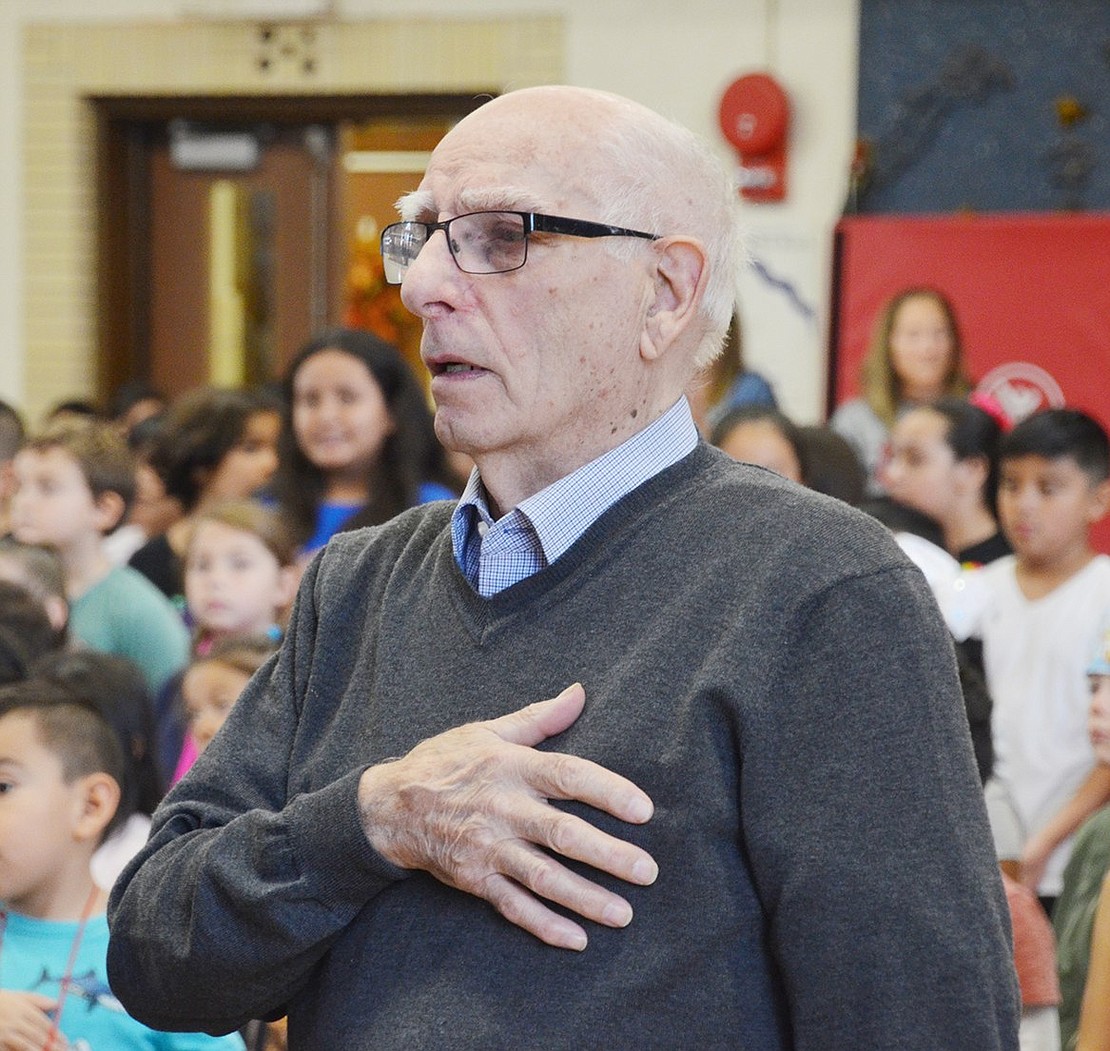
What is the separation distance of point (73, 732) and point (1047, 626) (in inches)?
86.9

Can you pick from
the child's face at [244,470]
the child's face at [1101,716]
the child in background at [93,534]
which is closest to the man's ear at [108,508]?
the child in background at [93,534]

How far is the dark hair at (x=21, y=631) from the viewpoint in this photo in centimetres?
309

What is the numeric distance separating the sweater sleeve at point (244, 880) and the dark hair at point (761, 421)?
2.40 m

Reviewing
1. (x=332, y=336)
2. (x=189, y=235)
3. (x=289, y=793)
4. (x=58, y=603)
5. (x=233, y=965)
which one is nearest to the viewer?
(x=233, y=965)

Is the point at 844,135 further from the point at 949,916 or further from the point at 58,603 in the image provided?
the point at 949,916

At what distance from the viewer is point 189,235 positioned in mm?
7668

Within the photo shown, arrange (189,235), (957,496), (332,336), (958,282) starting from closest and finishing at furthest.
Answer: (332,336) → (957,496) → (958,282) → (189,235)

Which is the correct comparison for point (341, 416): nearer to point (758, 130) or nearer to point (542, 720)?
point (542, 720)

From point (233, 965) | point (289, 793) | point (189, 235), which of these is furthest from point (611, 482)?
point (189, 235)

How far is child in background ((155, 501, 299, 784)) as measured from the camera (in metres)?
3.65

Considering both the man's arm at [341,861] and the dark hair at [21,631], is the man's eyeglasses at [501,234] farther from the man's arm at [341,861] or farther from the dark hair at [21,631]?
the dark hair at [21,631]

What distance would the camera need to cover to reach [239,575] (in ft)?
12.0

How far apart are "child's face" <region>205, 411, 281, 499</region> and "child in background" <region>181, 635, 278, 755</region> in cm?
155

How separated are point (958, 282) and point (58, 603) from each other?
3895 millimetres
